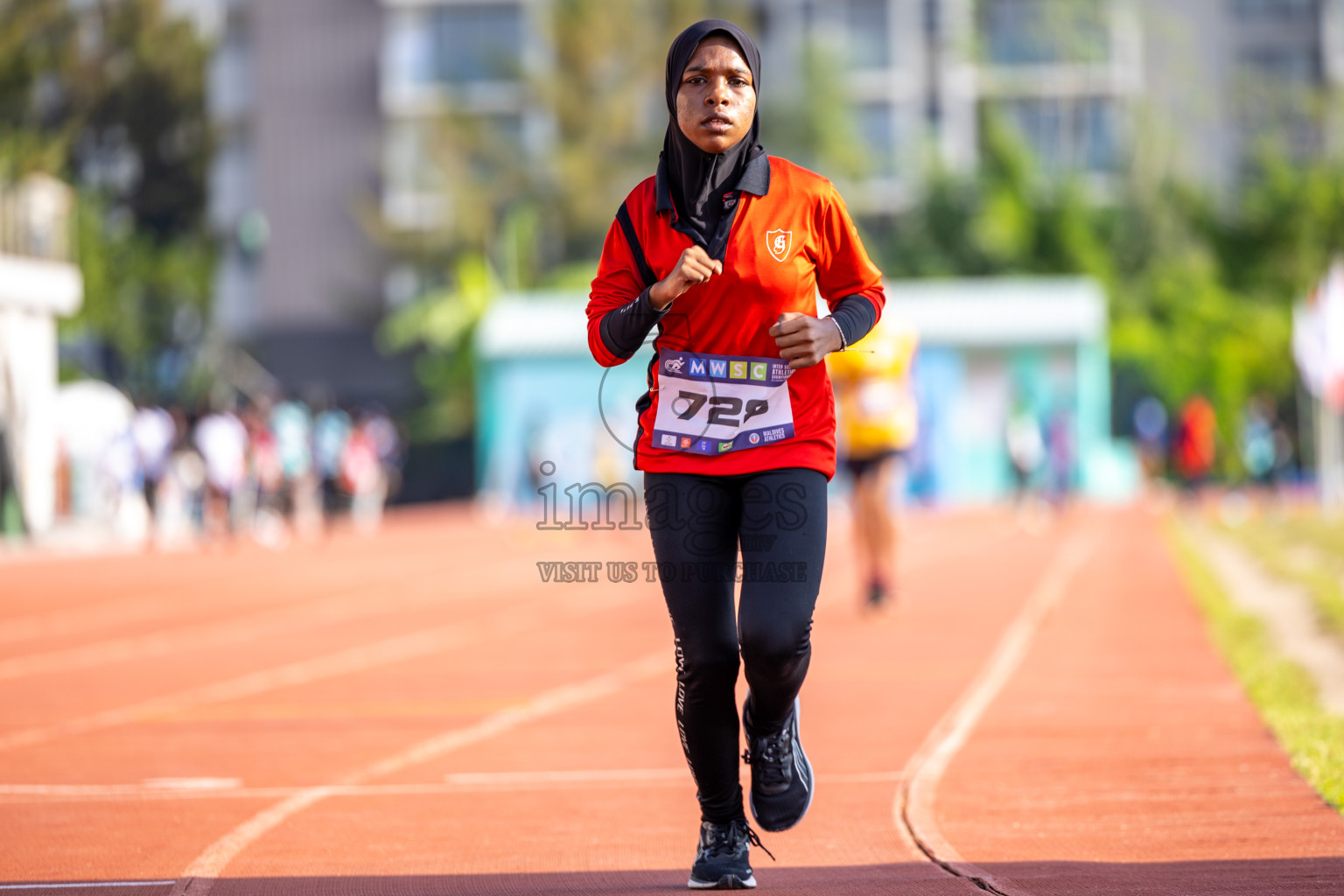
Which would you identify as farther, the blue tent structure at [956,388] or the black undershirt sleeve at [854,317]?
the blue tent structure at [956,388]

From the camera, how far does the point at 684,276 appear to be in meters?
4.37

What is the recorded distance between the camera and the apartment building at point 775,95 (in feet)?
188

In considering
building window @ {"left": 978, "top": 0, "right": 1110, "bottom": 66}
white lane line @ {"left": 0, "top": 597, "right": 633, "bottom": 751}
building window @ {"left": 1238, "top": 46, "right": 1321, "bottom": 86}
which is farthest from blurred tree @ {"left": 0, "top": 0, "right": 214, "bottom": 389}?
white lane line @ {"left": 0, "top": 597, "right": 633, "bottom": 751}

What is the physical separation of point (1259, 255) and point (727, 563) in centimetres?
4380

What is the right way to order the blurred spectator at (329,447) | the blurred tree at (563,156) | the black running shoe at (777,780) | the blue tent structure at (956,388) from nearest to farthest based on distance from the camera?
Answer: the black running shoe at (777,780)
the blurred spectator at (329,447)
the blue tent structure at (956,388)
the blurred tree at (563,156)

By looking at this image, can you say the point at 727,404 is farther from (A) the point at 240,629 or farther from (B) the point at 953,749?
(A) the point at 240,629

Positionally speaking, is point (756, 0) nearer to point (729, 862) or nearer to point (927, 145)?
point (927, 145)

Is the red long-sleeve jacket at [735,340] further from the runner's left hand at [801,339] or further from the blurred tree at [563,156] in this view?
the blurred tree at [563,156]

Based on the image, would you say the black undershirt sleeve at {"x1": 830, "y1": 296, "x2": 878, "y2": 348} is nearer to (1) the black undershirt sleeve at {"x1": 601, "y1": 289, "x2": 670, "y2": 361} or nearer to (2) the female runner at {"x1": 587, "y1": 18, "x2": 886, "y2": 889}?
(2) the female runner at {"x1": 587, "y1": 18, "x2": 886, "y2": 889}

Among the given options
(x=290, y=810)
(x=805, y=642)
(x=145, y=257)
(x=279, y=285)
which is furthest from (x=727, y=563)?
(x=279, y=285)

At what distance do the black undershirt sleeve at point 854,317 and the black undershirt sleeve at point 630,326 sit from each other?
1.46ft

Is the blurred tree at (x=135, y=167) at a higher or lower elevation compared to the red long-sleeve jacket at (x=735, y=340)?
higher

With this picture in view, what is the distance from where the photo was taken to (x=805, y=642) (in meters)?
4.65

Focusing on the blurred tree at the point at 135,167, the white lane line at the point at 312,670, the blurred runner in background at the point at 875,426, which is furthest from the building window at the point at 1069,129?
the blurred runner in background at the point at 875,426
